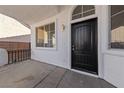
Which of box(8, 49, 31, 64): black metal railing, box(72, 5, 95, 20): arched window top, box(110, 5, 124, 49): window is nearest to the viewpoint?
box(110, 5, 124, 49): window

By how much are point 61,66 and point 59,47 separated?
0.84 m

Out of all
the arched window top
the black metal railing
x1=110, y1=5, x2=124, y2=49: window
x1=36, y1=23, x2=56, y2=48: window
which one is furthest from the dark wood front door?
the black metal railing

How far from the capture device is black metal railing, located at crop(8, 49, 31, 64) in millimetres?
8080

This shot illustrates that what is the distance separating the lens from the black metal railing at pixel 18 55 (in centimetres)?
808

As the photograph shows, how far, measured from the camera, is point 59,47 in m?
6.48

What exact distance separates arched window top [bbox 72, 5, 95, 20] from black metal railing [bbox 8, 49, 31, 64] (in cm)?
440

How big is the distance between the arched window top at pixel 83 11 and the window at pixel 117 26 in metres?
0.91

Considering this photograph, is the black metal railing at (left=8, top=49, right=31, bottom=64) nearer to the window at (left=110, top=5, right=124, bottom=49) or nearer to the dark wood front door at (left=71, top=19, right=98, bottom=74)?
the dark wood front door at (left=71, top=19, right=98, bottom=74)

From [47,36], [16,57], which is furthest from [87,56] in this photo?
[16,57]

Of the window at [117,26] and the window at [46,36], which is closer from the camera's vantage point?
the window at [117,26]

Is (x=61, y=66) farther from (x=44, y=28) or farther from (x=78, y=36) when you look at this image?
(x=44, y=28)

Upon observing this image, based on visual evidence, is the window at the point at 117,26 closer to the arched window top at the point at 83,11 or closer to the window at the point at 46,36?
the arched window top at the point at 83,11

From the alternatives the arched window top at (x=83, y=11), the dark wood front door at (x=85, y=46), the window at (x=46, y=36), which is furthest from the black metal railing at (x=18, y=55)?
the arched window top at (x=83, y=11)

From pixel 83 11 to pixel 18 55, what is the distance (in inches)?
205
